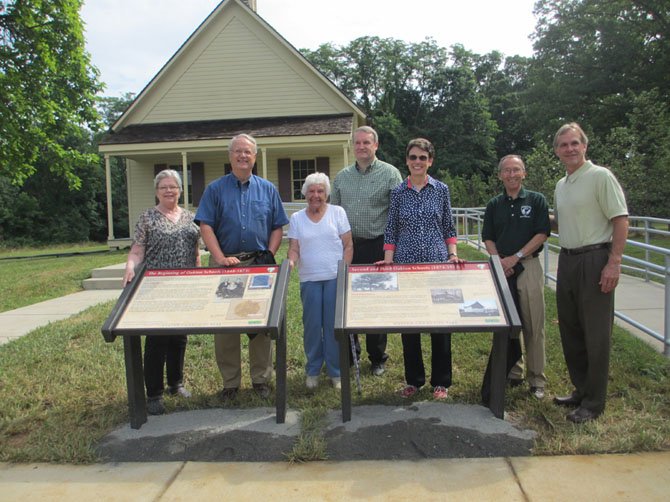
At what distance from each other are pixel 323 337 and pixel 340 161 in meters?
14.3

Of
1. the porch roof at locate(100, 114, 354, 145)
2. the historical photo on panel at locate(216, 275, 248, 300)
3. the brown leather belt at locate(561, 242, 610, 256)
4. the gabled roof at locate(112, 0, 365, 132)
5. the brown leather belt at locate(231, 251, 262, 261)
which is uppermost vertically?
the gabled roof at locate(112, 0, 365, 132)

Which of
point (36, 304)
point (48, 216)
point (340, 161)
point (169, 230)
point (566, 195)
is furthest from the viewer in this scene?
point (48, 216)

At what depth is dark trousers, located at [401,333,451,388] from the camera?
3.92 metres

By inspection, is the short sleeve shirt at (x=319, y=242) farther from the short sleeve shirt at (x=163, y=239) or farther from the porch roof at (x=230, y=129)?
the porch roof at (x=230, y=129)

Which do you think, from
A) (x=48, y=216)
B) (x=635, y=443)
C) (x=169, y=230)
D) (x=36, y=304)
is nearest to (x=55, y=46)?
(x=36, y=304)

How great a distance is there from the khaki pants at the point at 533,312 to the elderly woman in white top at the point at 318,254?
1.31 m

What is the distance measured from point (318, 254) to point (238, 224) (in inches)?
25.0

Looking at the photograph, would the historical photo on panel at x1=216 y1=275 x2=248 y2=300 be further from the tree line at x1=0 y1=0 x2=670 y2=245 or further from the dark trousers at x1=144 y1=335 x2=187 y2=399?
the tree line at x1=0 y1=0 x2=670 y2=245

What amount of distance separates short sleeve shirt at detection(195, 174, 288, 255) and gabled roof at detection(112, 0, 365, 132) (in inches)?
552

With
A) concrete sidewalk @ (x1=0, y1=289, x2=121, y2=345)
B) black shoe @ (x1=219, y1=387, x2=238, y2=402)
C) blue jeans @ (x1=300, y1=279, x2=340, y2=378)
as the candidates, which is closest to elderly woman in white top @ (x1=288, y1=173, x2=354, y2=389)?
blue jeans @ (x1=300, y1=279, x2=340, y2=378)

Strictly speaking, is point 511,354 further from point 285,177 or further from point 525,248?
point 285,177

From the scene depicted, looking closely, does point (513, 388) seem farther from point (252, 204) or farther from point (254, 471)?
point (252, 204)

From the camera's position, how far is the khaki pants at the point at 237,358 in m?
4.08

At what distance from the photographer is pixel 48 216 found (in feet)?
129
